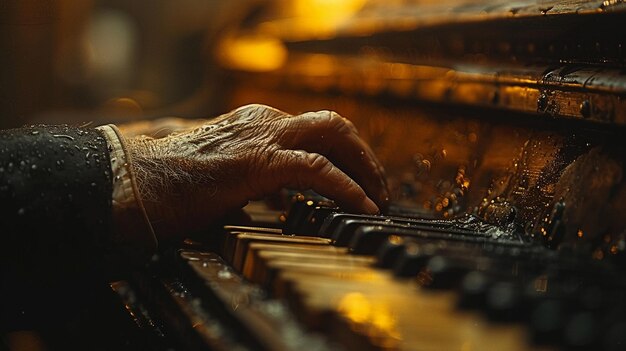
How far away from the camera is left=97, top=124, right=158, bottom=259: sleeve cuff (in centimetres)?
133

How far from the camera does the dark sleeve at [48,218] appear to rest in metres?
1.27

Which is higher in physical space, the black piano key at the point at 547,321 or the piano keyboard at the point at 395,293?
the black piano key at the point at 547,321

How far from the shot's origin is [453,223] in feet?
4.59

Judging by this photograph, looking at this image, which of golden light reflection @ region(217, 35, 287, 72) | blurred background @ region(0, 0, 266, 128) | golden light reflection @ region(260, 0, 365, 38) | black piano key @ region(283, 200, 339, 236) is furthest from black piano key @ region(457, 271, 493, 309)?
blurred background @ region(0, 0, 266, 128)

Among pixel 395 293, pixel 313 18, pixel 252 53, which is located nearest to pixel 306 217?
pixel 395 293

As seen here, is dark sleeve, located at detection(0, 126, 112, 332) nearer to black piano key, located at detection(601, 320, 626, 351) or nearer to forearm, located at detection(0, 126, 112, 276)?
forearm, located at detection(0, 126, 112, 276)

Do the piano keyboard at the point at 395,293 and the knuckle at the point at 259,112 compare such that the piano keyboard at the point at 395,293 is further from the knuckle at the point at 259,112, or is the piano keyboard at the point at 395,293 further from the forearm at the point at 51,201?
the knuckle at the point at 259,112

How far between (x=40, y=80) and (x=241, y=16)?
1.86m

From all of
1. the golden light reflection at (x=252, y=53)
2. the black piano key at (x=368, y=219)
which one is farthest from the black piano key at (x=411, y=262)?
the golden light reflection at (x=252, y=53)

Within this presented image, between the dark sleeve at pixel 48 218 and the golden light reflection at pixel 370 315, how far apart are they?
59 centimetres

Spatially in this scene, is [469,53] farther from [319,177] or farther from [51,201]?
[51,201]

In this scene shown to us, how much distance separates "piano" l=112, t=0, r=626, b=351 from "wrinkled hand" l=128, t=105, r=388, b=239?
0.15ft

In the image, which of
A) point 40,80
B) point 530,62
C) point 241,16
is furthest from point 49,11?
point 530,62

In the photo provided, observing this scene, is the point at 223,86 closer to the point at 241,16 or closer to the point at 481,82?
the point at 241,16
